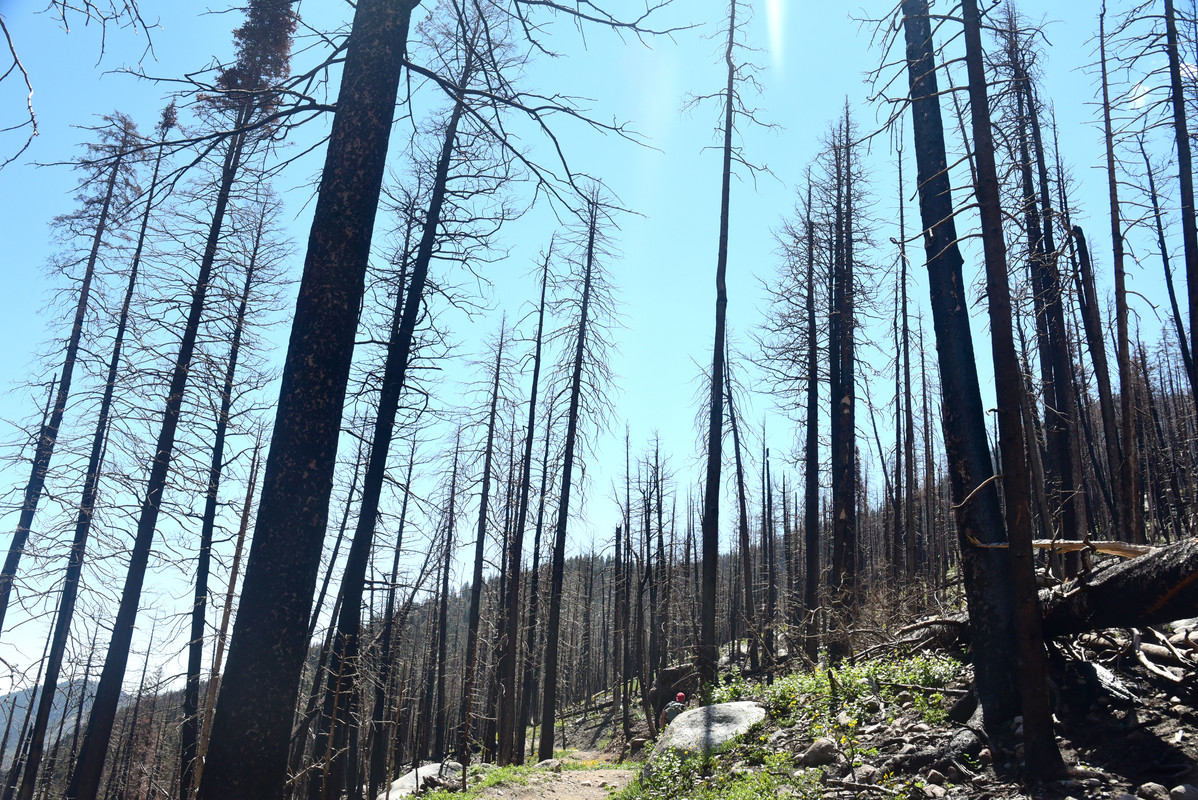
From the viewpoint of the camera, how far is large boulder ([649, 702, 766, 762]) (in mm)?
8141

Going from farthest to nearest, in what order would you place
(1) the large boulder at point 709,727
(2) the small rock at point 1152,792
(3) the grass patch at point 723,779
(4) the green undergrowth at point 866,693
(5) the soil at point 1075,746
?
(1) the large boulder at point 709,727 < (4) the green undergrowth at point 866,693 < (3) the grass patch at point 723,779 < (5) the soil at point 1075,746 < (2) the small rock at point 1152,792

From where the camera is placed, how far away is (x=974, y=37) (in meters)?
5.39

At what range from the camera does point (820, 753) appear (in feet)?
20.7

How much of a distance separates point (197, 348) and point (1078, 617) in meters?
15.2

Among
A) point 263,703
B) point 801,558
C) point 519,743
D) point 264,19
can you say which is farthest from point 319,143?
point 801,558

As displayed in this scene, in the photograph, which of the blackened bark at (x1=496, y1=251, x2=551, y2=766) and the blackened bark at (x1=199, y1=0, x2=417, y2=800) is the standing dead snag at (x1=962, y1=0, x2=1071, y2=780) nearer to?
the blackened bark at (x1=199, y1=0, x2=417, y2=800)

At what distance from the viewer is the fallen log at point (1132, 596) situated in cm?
448

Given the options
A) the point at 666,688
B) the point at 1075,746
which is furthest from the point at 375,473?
the point at 666,688

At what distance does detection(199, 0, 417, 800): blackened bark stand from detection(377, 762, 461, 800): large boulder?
1202 cm

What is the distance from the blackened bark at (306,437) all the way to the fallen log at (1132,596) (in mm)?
5610

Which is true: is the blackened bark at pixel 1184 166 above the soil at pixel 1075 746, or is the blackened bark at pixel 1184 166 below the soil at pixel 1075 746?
above

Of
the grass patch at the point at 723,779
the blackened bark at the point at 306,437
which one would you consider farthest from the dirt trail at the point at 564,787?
the blackened bark at the point at 306,437

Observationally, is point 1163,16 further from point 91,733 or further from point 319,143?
point 91,733

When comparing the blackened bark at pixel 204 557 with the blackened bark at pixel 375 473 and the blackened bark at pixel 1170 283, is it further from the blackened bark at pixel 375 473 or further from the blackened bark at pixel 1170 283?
the blackened bark at pixel 1170 283
